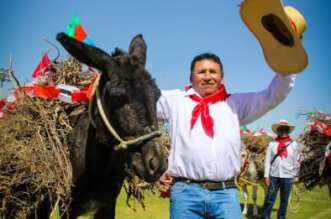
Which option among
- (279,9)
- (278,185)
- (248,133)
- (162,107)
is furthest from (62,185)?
(248,133)

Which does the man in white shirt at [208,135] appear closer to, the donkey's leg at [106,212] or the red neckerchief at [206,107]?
the red neckerchief at [206,107]

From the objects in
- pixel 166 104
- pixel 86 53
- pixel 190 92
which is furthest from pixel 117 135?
pixel 190 92

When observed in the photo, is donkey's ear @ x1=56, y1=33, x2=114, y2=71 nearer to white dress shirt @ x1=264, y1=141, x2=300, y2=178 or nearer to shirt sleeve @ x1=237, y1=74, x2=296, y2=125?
shirt sleeve @ x1=237, y1=74, x2=296, y2=125

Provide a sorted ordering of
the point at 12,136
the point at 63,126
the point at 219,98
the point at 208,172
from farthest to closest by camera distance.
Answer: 1. the point at 63,126
2. the point at 12,136
3. the point at 219,98
4. the point at 208,172

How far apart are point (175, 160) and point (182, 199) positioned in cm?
35

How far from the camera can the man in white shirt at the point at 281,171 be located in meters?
7.09

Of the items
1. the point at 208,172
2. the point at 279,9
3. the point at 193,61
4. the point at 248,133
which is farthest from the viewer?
the point at 248,133

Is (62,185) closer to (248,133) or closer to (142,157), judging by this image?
→ (142,157)

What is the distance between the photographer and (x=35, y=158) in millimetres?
2801

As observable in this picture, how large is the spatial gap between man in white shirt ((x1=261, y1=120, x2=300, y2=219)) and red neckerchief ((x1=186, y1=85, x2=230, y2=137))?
525 cm

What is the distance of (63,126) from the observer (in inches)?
137

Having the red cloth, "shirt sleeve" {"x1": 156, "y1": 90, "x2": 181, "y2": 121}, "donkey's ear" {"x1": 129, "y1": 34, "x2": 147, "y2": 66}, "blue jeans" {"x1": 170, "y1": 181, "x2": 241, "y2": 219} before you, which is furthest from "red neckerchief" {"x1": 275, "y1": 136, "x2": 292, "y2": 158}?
the red cloth

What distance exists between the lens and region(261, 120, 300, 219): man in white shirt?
7.09m

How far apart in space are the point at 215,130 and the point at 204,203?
2.19ft
